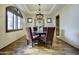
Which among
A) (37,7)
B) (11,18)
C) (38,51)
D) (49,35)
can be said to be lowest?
(38,51)

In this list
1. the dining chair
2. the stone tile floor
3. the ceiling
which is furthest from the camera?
the ceiling

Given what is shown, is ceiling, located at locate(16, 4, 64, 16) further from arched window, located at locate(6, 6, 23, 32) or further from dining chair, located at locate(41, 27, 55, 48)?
dining chair, located at locate(41, 27, 55, 48)

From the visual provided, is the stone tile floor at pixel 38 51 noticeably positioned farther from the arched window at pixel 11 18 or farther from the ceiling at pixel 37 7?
the ceiling at pixel 37 7

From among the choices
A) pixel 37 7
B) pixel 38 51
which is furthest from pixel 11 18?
pixel 37 7

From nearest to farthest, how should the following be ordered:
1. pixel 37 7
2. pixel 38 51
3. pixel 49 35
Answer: pixel 38 51
pixel 49 35
pixel 37 7

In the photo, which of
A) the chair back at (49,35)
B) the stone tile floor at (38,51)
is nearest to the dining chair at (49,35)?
the chair back at (49,35)

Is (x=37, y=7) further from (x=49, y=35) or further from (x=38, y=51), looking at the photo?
(x=38, y=51)

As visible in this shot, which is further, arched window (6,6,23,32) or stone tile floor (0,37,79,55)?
arched window (6,6,23,32)

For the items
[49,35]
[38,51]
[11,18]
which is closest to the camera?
[38,51]

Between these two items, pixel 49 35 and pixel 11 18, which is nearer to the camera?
pixel 49 35

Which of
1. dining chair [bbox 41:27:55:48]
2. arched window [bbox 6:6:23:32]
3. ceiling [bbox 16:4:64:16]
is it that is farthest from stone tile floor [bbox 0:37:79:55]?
ceiling [bbox 16:4:64:16]

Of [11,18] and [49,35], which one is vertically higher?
[11,18]
